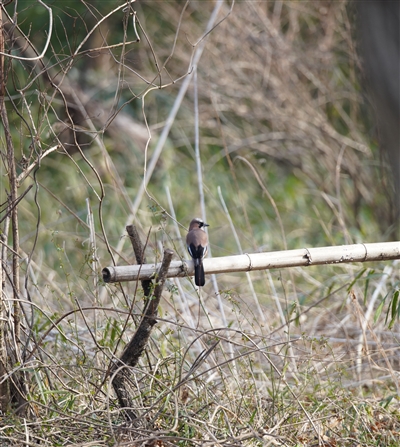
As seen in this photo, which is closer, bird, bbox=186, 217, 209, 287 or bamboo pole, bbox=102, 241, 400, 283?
bamboo pole, bbox=102, 241, 400, 283

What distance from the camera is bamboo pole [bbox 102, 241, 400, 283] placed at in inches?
99.4

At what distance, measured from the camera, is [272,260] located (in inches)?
105

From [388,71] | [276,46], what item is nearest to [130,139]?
[276,46]

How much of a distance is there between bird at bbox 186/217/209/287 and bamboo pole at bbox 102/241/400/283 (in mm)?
27

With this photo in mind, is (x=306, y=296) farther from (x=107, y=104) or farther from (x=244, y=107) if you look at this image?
(x=107, y=104)

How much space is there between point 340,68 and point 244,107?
55.3 inches

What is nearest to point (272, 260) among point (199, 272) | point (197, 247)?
point (199, 272)

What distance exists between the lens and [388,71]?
151cm

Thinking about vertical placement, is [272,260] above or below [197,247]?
below

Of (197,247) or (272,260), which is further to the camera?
(197,247)

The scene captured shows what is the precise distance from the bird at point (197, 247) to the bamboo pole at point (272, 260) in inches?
1.0

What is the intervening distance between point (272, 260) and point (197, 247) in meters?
0.47

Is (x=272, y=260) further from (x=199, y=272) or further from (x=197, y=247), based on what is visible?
(x=197, y=247)

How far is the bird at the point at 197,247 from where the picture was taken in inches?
104
